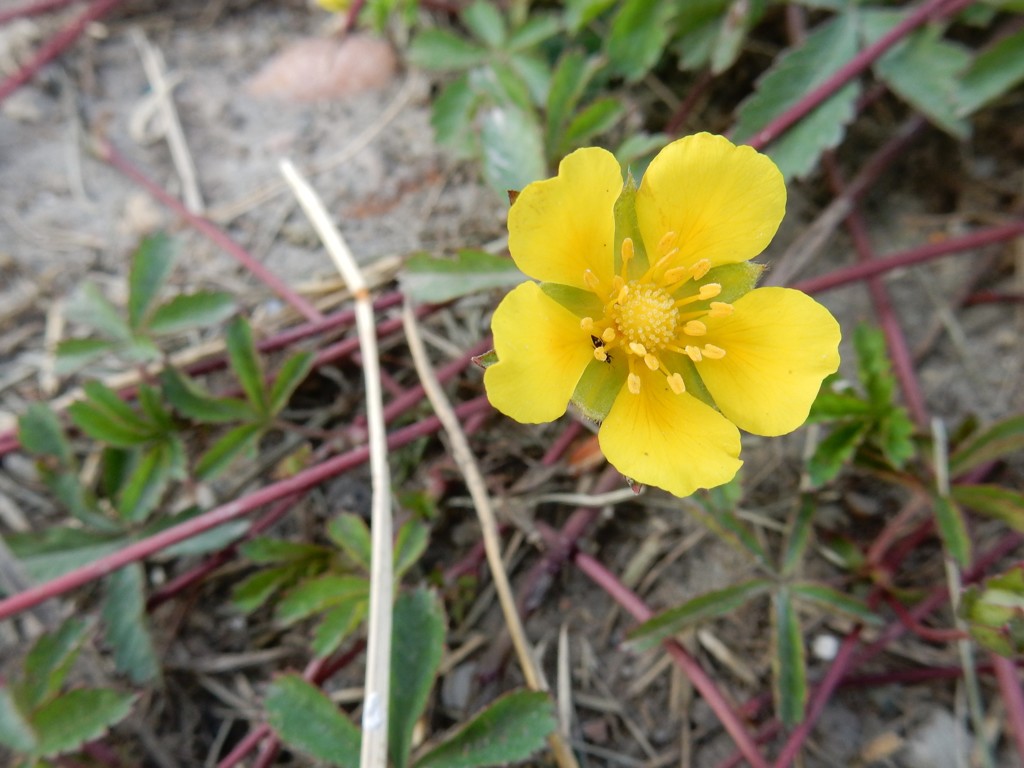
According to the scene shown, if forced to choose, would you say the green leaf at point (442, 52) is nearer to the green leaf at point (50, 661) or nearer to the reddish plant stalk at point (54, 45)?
the reddish plant stalk at point (54, 45)

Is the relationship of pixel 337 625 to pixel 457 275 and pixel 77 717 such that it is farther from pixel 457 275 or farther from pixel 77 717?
pixel 457 275

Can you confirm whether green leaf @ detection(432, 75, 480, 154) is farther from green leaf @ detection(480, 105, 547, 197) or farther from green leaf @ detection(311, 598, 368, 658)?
green leaf @ detection(311, 598, 368, 658)

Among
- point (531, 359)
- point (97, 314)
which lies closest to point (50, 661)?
point (97, 314)

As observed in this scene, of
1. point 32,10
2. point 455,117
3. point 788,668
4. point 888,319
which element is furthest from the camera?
point 32,10

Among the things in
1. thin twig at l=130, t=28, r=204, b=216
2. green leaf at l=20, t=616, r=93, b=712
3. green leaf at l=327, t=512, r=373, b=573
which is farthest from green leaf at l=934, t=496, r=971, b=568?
thin twig at l=130, t=28, r=204, b=216

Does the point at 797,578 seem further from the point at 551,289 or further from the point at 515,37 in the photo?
the point at 515,37

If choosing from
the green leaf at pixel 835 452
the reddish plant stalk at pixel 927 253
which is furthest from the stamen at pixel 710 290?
the reddish plant stalk at pixel 927 253
